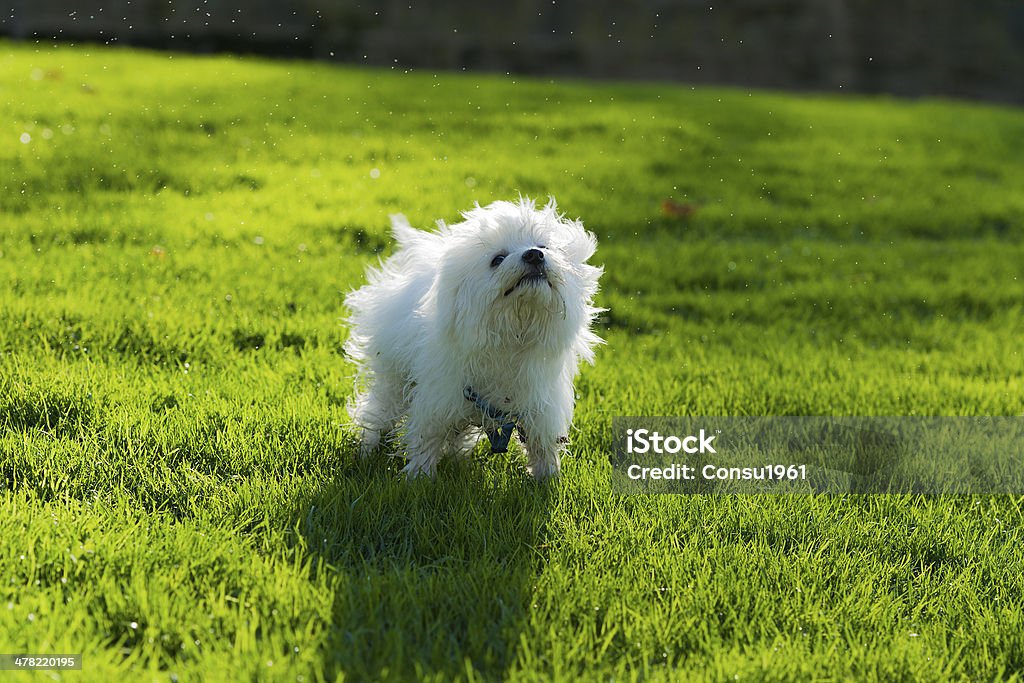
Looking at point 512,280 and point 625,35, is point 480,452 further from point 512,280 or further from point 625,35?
point 625,35

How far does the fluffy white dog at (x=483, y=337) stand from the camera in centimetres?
402

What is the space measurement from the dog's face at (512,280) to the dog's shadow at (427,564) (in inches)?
26.9

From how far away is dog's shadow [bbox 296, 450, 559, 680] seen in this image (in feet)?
10.3

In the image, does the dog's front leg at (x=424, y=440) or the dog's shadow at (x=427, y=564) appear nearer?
the dog's shadow at (x=427, y=564)

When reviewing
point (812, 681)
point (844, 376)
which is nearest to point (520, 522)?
point (812, 681)

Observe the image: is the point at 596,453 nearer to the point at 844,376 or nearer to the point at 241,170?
the point at 844,376

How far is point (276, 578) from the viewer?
345 centimetres

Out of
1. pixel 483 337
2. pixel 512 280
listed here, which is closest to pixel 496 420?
pixel 483 337

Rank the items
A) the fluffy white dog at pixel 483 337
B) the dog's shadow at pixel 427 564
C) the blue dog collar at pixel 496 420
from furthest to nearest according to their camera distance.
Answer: the blue dog collar at pixel 496 420 → the fluffy white dog at pixel 483 337 → the dog's shadow at pixel 427 564

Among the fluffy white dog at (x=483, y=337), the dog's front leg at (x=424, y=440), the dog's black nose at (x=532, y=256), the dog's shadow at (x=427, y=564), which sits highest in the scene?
the dog's black nose at (x=532, y=256)

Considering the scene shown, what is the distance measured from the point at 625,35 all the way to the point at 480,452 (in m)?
16.0

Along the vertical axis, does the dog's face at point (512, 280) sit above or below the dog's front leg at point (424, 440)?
above

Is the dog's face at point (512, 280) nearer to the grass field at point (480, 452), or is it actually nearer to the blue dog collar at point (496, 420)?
the blue dog collar at point (496, 420)

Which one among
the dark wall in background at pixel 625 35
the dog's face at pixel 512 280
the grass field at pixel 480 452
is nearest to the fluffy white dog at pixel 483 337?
the dog's face at pixel 512 280
